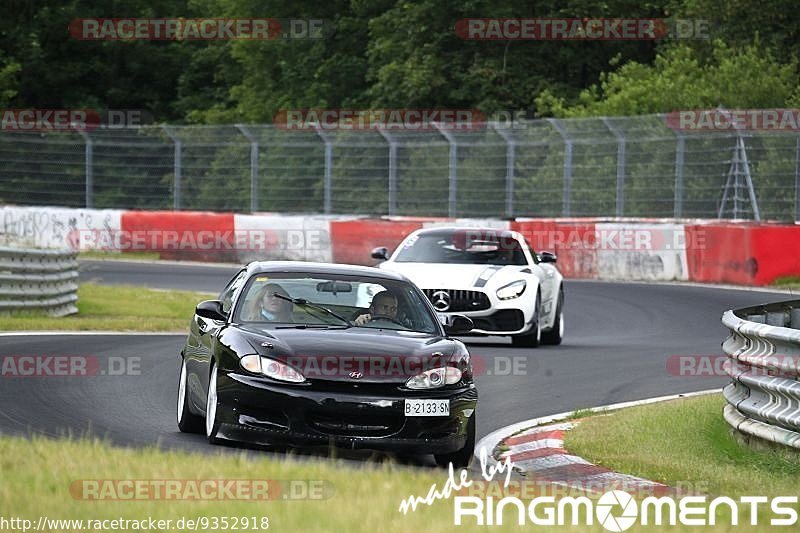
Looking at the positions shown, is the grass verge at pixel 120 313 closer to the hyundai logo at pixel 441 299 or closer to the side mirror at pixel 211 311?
the hyundai logo at pixel 441 299

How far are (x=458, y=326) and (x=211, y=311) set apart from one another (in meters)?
1.60

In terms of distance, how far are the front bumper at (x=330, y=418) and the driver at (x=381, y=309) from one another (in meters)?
1.28

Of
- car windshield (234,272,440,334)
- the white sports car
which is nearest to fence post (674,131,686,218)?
the white sports car

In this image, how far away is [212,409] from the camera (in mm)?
9875

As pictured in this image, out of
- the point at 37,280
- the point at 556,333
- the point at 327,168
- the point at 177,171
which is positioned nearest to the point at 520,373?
the point at 556,333

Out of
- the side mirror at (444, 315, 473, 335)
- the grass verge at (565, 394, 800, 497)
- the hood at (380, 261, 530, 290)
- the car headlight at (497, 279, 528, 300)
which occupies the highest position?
the side mirror at (444, 315, 473, 335)

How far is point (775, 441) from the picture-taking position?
10109 mm

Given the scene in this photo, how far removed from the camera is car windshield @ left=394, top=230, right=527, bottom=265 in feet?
61.4

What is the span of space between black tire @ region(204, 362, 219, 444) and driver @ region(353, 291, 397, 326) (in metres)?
Answer: 1.15

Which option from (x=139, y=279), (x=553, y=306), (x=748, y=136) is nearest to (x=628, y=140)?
(x=748, y=136)

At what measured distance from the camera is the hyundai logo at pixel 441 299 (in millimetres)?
17781

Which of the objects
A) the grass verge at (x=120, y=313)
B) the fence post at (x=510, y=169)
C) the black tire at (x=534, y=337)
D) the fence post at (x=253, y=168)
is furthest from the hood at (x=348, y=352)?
the fence post at (x=253, y=168)

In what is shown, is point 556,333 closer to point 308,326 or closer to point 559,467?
point 308,326

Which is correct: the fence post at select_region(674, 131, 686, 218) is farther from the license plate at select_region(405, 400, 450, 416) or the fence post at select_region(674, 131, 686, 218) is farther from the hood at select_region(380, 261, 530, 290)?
the license plate at select_region(405, 400, 450, 416)
